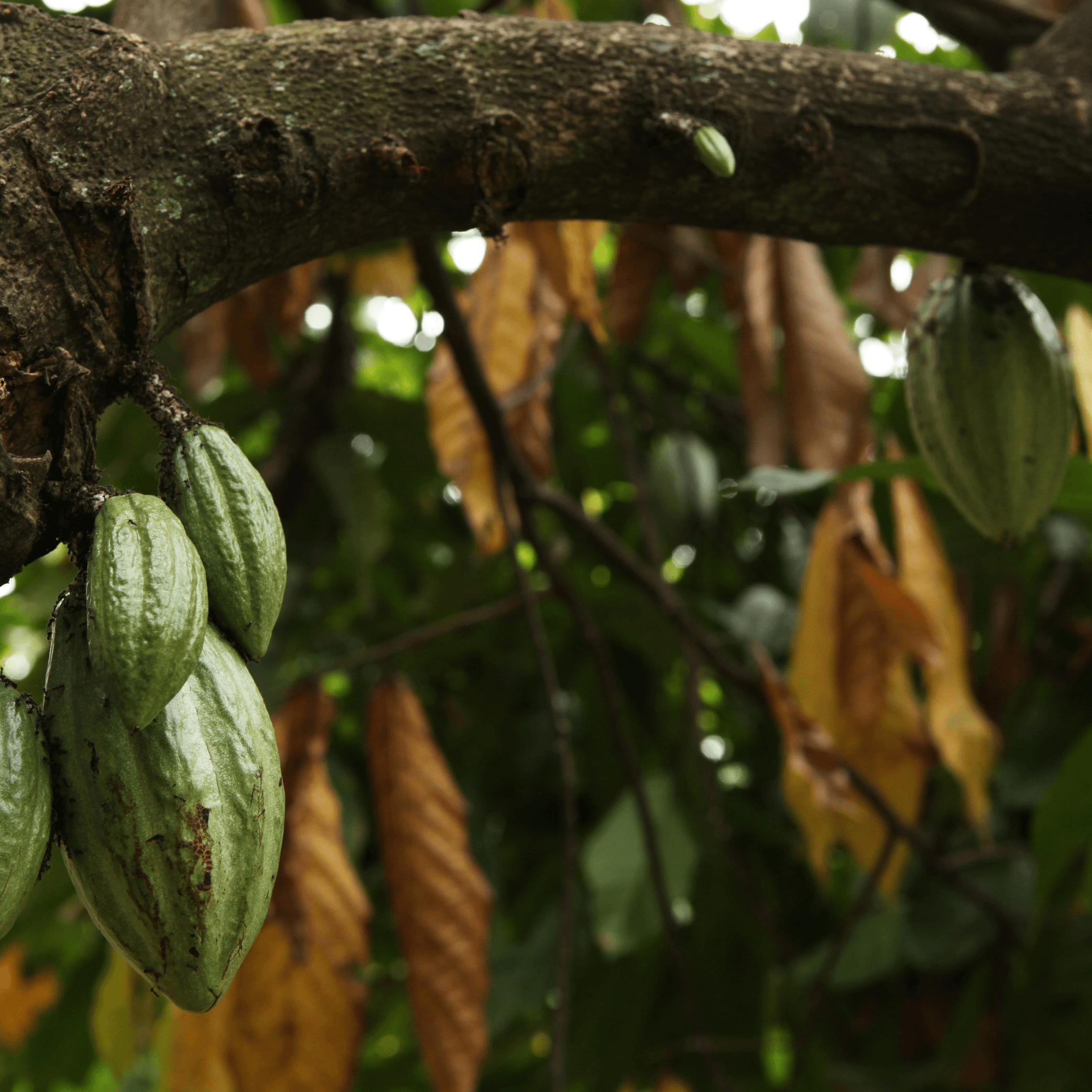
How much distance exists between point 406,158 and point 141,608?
0.97 ft

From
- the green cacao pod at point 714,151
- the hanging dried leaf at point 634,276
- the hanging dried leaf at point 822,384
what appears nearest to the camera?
the green cacao pod at point 714,151

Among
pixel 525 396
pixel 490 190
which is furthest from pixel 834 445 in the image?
pixel 490 190

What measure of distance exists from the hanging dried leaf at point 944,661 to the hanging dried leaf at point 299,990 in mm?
706

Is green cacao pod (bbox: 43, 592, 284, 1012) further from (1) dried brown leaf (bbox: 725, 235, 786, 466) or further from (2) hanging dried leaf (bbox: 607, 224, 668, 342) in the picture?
(2) hanging dried leaf (bbox: 607, 224, 668, 342)

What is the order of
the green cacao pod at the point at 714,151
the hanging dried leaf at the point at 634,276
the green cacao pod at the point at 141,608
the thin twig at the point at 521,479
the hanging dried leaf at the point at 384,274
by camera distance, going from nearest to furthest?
the green cacao pod at the point at 141,608
the green cacao pod at the point at 714,151
the thin twig at the point at 521,479
the hanging dried leaf at the point at 634,276
the hanging dried leaf at the point at 384,274

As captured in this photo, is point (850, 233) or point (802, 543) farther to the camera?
point (802, 543)

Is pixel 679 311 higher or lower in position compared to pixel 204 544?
lower

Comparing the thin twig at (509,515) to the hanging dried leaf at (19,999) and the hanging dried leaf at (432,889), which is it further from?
the hanging dried leaf at (19,999)

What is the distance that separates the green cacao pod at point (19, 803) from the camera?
1.44 feet

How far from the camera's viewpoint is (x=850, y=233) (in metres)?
0.72

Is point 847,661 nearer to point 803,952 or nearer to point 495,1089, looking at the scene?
point 803,952

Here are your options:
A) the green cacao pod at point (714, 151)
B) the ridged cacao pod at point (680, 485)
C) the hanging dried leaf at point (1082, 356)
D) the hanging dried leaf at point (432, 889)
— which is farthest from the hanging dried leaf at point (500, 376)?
the green cacao pod at point (714, 151)

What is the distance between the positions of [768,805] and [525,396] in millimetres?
1091

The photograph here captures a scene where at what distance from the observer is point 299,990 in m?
1.10
